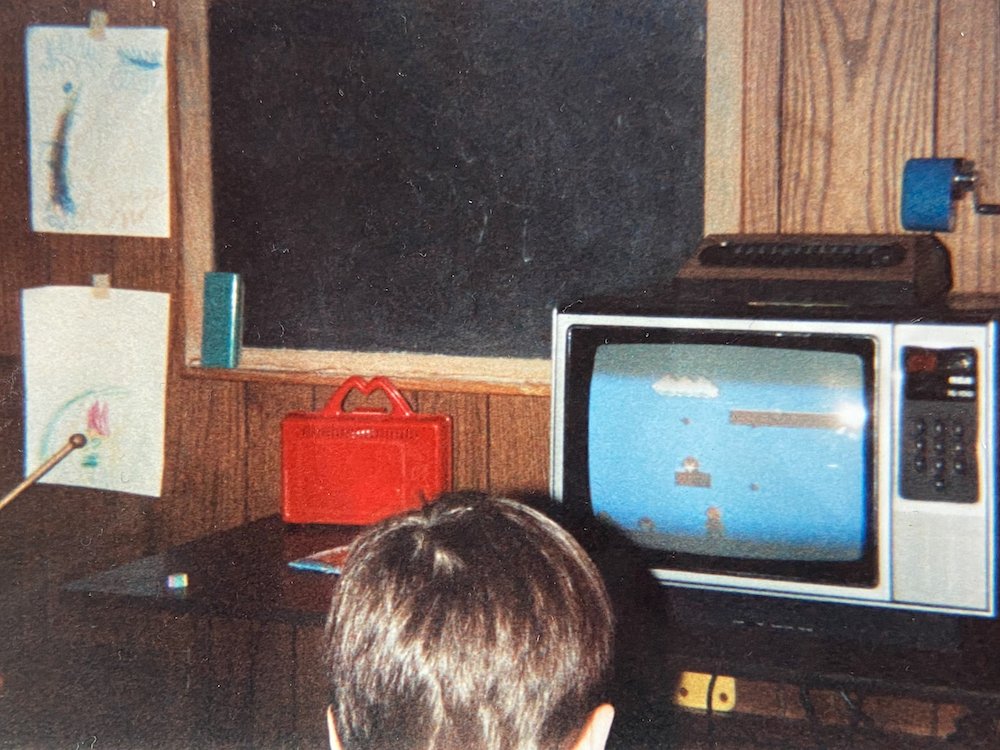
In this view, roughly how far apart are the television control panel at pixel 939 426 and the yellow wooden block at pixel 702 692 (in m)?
0.61

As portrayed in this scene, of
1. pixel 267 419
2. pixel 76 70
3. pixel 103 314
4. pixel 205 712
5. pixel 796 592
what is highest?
pixel 76 70

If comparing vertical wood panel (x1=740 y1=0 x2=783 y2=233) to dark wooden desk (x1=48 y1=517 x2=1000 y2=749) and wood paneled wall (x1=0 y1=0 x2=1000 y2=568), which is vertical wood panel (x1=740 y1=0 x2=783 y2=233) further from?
dark wooden desk (x1=48 y1=517 x2=1000 y2=749)

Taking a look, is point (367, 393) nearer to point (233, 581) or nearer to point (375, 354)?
point (375, 354)

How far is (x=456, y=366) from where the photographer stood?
1.59 metres

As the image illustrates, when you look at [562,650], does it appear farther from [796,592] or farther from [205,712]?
[205,712]

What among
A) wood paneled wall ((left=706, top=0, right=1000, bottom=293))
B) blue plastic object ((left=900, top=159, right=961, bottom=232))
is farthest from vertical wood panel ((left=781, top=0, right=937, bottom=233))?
blue plastic object ((left=900, top=159, right=961, bottom=232))

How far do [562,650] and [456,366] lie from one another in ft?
3.14

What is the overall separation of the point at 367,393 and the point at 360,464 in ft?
0.42

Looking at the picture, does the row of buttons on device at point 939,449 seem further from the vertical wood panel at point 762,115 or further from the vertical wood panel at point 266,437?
the vertical wood panel at point 266,437

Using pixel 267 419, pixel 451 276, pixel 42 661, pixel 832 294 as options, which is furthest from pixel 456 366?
pixel 42 661

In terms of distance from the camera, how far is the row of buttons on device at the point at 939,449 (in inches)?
38.0

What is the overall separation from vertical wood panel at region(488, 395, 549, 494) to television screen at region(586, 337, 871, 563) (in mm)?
381

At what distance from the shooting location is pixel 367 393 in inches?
60.6

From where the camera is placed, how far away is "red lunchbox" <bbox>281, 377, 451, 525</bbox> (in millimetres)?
1457
